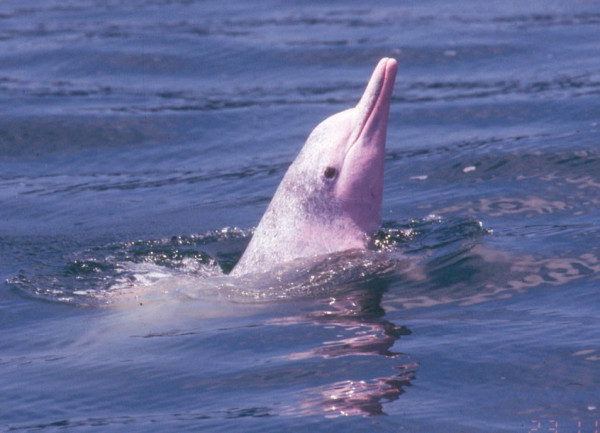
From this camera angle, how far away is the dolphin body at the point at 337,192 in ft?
31.1

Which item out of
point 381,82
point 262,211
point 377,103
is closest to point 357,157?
point 377,103

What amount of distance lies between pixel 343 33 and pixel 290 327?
48.2ft

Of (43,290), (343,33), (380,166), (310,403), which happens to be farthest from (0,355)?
(343,33)

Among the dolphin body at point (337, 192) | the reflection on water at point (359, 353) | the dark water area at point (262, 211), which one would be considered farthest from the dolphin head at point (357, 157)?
the reflection on water at point (359, 353)

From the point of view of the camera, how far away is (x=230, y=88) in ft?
61.9

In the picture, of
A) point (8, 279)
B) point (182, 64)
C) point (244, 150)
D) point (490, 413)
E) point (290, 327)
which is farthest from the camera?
point (182, 64)

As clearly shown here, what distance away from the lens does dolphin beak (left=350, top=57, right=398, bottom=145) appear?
9.39 m

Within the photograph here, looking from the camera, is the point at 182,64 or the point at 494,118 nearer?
the point at 494,118

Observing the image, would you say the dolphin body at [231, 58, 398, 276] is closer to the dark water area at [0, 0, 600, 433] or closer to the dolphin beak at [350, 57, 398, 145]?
the dolphin beak at [350, 57, 398, 145]

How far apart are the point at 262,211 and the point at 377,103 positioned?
355 cm

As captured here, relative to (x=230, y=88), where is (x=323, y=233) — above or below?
below

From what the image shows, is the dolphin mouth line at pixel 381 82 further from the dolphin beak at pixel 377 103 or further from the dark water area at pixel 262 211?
the dark water area at pixel 262 211

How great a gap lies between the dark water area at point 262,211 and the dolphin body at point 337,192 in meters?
0.27

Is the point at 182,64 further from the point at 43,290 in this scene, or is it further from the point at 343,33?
the point at 43,290
